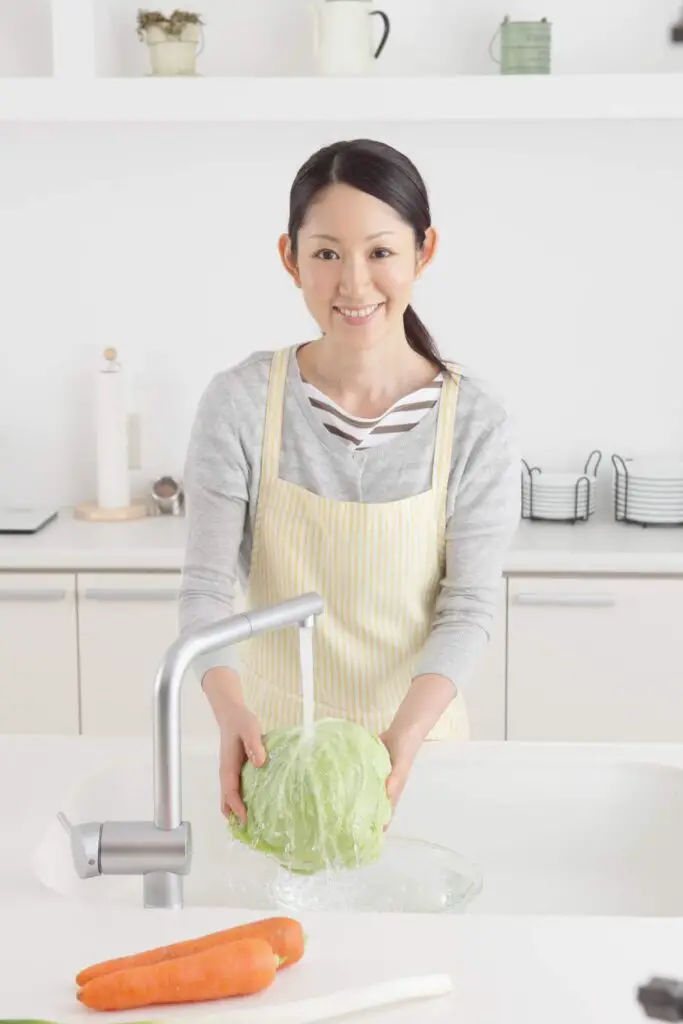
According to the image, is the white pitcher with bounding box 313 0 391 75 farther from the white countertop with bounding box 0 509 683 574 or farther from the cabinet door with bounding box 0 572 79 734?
the cabinet door with bounding box 0 572 79 734

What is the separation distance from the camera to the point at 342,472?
6.50 ft

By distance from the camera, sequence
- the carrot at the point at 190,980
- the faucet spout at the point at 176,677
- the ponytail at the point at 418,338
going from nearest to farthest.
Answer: the carrot at the point at 190,980 < the faucet spout at the point at 176,677 < the ponytail at the point at 418,338

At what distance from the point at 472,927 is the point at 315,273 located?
86 centimetres

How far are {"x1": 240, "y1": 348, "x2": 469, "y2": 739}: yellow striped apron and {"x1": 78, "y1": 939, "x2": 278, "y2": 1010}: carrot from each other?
78cm

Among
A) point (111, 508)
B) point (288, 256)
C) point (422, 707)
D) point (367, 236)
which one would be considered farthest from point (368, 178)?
point (111, 508)

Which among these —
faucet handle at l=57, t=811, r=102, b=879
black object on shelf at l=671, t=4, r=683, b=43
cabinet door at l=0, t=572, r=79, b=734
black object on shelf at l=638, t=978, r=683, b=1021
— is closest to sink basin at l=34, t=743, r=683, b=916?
faucet handle at l=57, t=811, r=102, b=879

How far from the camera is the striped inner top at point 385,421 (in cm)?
197

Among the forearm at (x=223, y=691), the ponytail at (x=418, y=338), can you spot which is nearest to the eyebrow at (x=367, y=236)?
the ponytail at (x=418, y=338)

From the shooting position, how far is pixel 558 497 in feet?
11.2

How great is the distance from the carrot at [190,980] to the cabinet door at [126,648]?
1930 mm

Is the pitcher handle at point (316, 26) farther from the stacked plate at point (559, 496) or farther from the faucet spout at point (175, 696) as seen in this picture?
the faucet spout at point (175, 696)

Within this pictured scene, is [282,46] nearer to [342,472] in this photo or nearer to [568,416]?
[568,416]

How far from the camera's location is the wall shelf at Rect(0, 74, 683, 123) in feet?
10.4

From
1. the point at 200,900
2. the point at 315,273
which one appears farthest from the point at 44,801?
the point at 315,273
